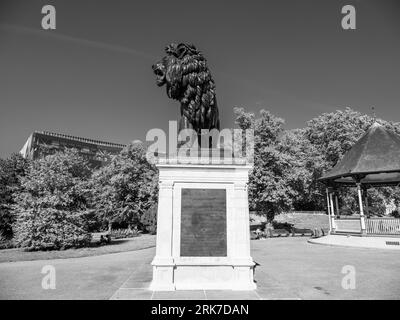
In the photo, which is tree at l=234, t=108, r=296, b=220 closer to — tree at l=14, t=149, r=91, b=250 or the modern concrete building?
tree at l=14, t=149, r=91, b=250

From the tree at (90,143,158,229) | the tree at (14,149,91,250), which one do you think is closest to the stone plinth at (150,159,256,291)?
the tree at (14,149,91,250)

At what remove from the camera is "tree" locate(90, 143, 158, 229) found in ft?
130

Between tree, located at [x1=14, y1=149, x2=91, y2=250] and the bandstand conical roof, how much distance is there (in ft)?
71.4

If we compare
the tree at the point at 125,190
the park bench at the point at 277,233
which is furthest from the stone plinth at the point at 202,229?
the tree at the point at 125,190

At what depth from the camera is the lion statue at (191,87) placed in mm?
9453

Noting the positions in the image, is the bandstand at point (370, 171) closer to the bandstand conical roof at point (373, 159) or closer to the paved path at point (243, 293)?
the bandstand conical roof at point (373, 159)

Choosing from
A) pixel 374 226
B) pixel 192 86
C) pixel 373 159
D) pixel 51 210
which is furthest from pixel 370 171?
pixel 51 210

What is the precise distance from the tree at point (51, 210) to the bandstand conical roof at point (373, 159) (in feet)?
71.4

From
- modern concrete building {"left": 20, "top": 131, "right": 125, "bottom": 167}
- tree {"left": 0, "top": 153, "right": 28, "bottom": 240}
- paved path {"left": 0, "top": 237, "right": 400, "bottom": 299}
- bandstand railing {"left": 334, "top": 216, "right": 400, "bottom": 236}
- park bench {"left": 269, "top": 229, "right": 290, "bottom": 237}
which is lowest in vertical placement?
park bench {"left": 269, "top": 229, "right": 290, "bottom": 237}

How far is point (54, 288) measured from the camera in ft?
28.3

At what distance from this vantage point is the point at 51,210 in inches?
800

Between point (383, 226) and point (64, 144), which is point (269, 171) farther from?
point (64, 144)
